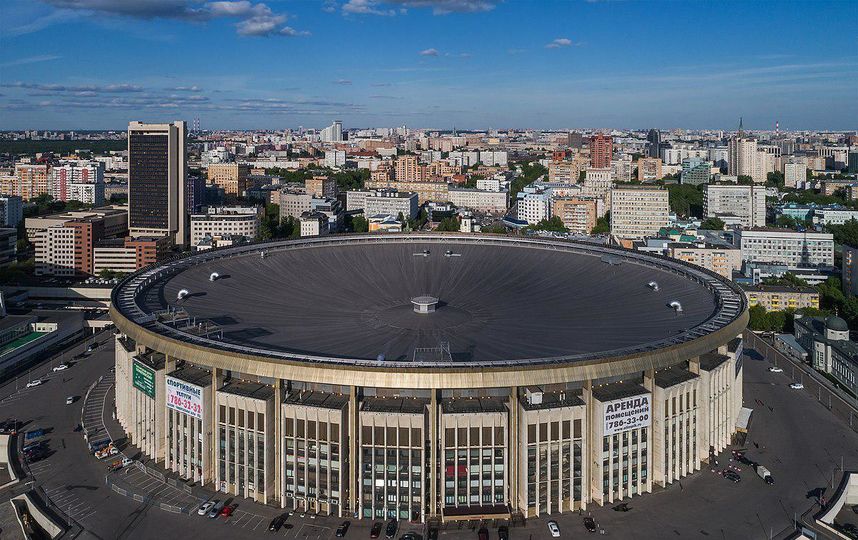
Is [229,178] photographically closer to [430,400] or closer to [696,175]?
[696,175]

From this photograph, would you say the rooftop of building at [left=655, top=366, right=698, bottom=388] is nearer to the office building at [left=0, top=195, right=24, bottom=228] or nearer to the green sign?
the green sign

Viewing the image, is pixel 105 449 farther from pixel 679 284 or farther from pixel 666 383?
pixel 679 284

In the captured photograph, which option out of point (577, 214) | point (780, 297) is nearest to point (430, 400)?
point (780, 297)

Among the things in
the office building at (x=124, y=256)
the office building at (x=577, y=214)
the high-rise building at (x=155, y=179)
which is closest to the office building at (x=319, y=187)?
the high-rise building at (x=155, y=179)

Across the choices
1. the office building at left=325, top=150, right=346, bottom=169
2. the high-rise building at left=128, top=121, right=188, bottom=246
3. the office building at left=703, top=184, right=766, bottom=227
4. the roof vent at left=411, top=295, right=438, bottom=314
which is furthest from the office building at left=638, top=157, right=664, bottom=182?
the roof vent at left=411, top=295, right=438, bottom=314

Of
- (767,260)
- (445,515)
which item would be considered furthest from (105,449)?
(767,260)

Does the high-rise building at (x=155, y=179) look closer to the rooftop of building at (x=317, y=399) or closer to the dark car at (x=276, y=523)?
the rooftop of building at (x=317, y=399)
